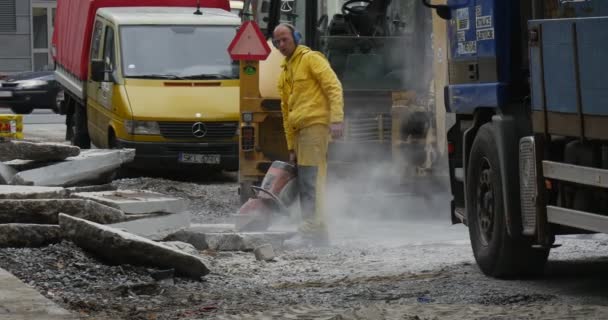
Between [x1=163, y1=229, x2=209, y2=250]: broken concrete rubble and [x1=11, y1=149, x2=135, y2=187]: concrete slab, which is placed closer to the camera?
[x1=163, y1=229, x2=209, y2=250]: broken concrete rubble

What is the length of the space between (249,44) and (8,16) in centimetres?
3810

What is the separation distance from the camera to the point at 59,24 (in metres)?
25.7

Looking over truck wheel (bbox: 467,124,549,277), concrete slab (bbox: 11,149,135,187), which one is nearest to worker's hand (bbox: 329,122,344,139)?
truck wheel (bbox: 467,124,549,277)

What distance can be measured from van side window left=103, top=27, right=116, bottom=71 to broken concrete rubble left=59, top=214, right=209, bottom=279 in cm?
955

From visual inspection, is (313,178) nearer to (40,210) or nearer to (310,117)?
(310,117)

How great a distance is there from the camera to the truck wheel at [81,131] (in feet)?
72.0

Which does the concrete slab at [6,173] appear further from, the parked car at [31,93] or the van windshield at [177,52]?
the parked car at [31,93]

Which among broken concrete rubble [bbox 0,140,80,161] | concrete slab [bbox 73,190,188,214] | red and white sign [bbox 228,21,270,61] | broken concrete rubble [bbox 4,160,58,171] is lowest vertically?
concrete slab [bbox 73,190,188,214]

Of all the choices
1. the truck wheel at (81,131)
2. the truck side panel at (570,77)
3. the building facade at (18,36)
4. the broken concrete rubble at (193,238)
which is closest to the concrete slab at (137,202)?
the broken concrete rubble at (193,238)

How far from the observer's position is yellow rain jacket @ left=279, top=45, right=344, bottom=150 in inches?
479

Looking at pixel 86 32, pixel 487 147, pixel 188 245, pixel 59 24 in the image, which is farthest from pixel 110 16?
pixel 487 147

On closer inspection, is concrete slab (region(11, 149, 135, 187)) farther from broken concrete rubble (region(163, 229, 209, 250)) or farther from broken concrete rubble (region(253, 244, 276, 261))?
broken concrete rubble (region(253, 244, 276, 261))

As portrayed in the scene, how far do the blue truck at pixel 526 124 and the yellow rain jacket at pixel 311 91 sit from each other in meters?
1.65

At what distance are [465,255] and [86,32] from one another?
11.1m
